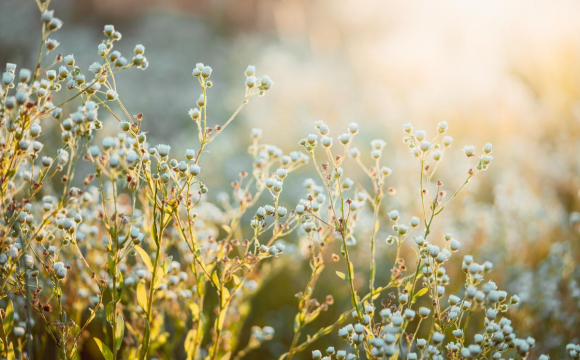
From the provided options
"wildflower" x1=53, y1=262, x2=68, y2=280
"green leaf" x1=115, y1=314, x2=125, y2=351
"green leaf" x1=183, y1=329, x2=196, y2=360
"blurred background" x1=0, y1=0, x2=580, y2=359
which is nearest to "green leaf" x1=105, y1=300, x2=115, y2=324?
"green leaf" x1=115, y1=314, x2=125, y2=351

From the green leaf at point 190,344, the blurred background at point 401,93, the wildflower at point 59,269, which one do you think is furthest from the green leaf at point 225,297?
the blurred background at point 401,93

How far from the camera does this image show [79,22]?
920 cm

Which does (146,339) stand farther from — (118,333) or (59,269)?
(59,269)

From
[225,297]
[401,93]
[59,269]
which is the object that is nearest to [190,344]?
[225,297]

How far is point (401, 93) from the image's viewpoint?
6461 millimetres

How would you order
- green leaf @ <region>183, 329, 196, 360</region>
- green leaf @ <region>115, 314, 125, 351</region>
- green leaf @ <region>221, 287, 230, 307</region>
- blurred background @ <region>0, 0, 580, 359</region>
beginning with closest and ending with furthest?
1. green leaf @ <region>115, 314, 125, 351</region>
2. green leaf @ <region>221, 287, 230, 307</region>
3. green leaf @ <region>183, 329, 196, 360</region>
4. blurred background @ <region>0, 0, 580, 359</region>

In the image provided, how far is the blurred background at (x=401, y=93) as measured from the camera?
3279 mm

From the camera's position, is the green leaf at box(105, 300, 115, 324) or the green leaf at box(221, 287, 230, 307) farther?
the green leaf at box(221, 287, 230, 307)

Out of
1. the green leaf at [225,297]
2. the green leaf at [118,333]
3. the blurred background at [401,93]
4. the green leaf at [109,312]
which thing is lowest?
the green leaf at [118,333]

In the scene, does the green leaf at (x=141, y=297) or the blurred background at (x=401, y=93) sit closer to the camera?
the green leaf at (x=141, y=297)

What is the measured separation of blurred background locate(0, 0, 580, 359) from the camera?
10.8 feet

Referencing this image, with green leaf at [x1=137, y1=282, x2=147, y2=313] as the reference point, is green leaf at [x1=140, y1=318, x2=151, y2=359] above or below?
below

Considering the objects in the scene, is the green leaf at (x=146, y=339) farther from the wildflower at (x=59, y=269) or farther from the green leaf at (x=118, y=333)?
the wildflower at (x=59, y=269)

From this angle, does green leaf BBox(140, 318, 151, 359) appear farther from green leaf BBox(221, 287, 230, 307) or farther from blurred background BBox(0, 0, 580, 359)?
blurred background BBox(0, 0, 580, 359)
